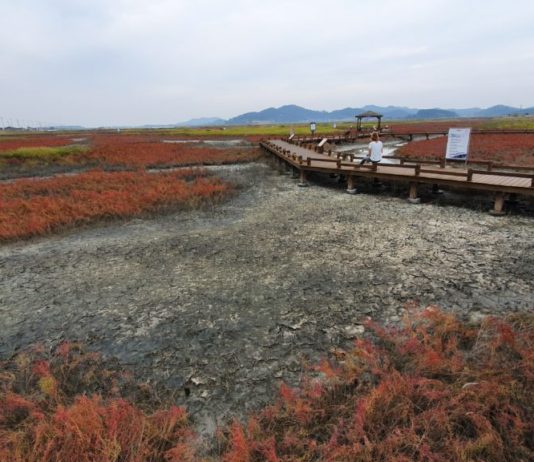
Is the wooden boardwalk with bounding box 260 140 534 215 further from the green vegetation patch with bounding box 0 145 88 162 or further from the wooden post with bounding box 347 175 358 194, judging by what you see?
the green vegetation patch with bounding box 0 145 88 162

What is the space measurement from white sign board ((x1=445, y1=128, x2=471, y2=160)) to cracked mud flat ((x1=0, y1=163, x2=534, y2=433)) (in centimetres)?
388

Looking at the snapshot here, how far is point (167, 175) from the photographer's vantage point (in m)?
20.7

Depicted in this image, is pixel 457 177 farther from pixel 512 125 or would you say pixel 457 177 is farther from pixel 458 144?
pixel 512 125

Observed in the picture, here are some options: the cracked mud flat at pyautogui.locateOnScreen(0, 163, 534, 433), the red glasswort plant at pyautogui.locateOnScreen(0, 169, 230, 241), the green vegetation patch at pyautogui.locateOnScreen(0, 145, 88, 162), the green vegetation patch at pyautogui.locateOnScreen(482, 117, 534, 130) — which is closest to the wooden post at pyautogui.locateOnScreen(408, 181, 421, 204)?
the cracked mud flat at pyautogui.locateOnScreen(0, 163, 534, 433)

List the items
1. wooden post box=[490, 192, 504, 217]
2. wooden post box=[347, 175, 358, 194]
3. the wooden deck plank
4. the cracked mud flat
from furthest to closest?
wooden post box=[347, 175, 358, 194] → wooden post box=[490, 192, 504, 217] → the wooden deck plank → the cracked mud flat

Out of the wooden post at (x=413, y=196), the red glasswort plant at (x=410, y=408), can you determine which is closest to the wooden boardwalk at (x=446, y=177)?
the wooden post at (x=413, y=196)

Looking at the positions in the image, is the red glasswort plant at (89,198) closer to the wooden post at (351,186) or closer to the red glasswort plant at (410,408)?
the wooden post at (351,186)

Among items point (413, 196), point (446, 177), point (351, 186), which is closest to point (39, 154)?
point (351, 186)

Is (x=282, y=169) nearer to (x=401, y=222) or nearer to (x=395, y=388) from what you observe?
(x=401, y=222)

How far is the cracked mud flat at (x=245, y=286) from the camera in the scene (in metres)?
5.29

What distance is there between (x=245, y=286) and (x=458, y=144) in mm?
13049

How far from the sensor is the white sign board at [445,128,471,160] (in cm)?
1439

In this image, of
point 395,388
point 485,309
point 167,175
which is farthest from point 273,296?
point 167,175

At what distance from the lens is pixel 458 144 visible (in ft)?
48.2
